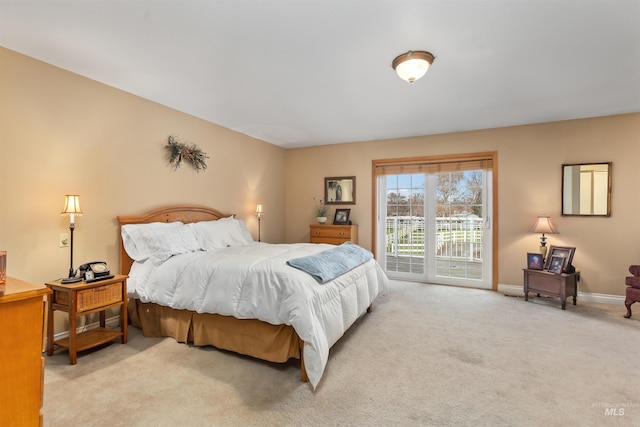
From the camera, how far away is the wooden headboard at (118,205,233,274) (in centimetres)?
318

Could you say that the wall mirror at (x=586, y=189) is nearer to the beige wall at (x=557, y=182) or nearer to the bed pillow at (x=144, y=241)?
the beige wall at (x=557, y=182)

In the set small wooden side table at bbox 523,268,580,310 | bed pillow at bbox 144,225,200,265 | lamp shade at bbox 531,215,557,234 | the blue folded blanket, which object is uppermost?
lamp shade at bbox 531,215,557,234

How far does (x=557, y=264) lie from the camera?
3838 millimetres

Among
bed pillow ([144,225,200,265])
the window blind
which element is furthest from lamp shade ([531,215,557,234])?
bed pillow ([144,225,200,265])

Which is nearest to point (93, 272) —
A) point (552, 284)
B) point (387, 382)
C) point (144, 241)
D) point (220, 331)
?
point (144, 241)

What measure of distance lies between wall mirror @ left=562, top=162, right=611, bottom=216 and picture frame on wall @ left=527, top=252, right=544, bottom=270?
29.4 inches

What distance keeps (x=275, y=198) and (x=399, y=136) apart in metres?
2.55

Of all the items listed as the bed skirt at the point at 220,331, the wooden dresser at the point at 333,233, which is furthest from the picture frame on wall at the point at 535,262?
the bed skirt at the point at 220,331

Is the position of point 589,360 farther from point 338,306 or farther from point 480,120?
point 480,120

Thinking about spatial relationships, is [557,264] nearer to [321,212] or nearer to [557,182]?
[557,182]

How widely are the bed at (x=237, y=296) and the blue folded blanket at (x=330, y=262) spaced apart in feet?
0.12

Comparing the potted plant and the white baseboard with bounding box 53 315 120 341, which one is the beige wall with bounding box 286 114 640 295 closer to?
the potted plant

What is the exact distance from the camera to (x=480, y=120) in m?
4.20

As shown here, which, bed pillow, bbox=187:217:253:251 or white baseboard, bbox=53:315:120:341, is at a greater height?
bed pillow, bbox=187:217:253:251
